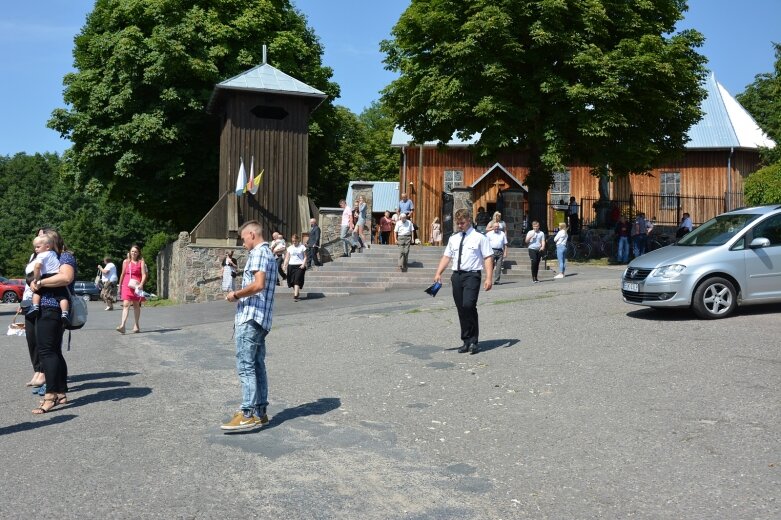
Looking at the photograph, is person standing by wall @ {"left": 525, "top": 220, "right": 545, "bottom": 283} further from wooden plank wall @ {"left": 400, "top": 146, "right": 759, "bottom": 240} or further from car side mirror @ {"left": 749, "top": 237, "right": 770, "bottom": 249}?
wooden plank wall @ {"left": 400, "top": 146, "right": 759, "bottom": 240}

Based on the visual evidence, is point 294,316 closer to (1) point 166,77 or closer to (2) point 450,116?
(2) point 450,116

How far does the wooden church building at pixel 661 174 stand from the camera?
4100 centimetres

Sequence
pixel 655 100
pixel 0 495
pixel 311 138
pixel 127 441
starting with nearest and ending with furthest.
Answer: pixel 0 495 → pixel 127 441 → pixel 655 100 → pixel 311 138

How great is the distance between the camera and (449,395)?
8.68 metres

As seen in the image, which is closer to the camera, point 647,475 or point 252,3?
point 647,475

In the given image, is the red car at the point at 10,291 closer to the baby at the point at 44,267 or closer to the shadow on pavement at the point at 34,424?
the baby at the point at 44,267

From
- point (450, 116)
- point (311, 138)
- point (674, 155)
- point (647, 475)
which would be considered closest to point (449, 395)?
point (647, 475)

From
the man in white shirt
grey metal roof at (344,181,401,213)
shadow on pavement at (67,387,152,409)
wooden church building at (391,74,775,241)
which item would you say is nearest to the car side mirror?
the man in white shirt

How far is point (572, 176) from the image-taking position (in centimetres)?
4394

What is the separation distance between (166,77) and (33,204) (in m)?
55.4

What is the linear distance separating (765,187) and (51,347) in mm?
22377

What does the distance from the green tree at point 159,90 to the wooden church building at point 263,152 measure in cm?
276

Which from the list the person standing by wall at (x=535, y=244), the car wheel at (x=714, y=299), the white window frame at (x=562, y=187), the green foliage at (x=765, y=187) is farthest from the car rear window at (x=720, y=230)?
the white window frame at (x=562, y=187)

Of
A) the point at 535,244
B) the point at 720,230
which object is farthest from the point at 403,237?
the point at 720,230
